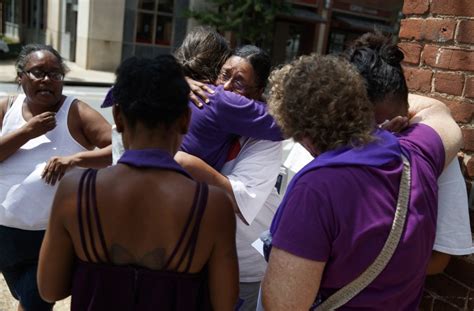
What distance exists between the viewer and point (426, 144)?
1.50 meters

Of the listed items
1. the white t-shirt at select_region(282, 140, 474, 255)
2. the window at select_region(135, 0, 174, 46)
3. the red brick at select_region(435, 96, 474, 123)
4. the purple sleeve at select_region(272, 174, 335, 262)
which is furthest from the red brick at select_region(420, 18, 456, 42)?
the window at select_region(135, 0, 174, 46)

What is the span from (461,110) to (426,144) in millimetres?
523

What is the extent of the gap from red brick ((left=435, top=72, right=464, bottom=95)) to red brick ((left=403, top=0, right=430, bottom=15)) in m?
0.29

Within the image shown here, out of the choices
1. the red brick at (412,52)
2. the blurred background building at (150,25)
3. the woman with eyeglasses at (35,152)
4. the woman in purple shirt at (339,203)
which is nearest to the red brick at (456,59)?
the red brick at (412,52)

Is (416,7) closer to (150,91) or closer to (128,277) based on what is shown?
(150,91)

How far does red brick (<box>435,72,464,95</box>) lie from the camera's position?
190 centimetres

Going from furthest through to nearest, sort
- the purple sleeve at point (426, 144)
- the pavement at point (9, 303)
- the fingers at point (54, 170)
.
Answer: the pavement at point (9, 303), the fingers at point (54, 170), the purple sleeve at point (426, 144)

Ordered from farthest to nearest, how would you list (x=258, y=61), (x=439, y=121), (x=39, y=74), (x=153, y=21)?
(x=153, y=21), (x=39, y=74), (x=258, y=61), (x=439, y=121)

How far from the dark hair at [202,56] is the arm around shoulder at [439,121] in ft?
2.62

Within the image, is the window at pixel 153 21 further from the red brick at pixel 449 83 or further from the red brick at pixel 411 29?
the red brick at pixel 449 83

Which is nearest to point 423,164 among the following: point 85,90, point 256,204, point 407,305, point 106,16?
point 407,305

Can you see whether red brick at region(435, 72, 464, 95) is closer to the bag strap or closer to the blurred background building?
the bag strap

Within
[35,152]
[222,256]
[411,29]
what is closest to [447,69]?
[411,29]

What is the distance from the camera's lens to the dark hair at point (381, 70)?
1.50 metres
